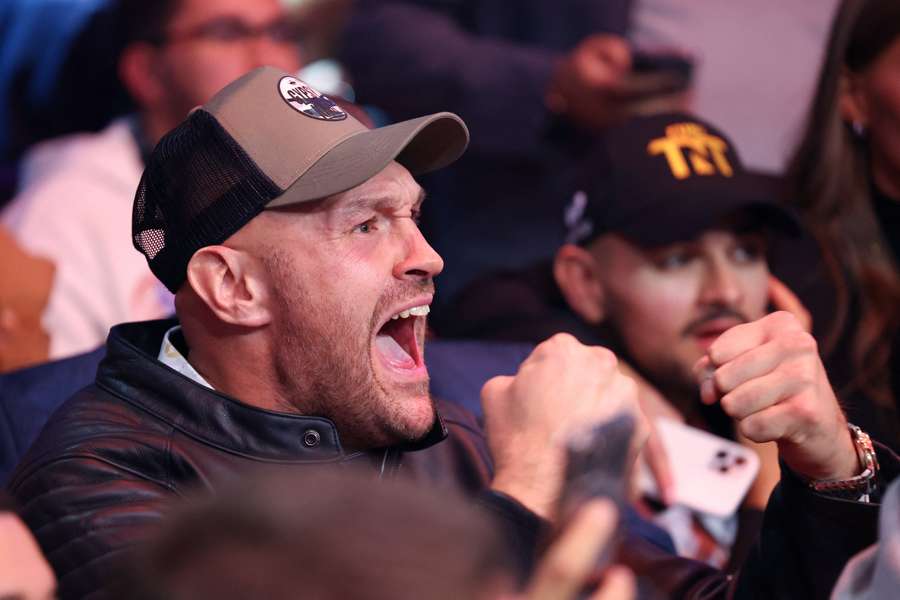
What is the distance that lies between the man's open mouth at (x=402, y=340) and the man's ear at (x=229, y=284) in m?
0.16

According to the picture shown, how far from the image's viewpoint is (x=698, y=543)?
6.91 ft

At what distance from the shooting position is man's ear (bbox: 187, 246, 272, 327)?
1519 mm

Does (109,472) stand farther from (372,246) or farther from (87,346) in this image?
(87,346)

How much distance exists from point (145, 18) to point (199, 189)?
1650 mm

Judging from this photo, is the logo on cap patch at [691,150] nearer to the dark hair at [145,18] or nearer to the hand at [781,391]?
the hand at [781,391]

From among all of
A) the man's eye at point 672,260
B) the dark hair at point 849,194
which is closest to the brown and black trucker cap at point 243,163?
the man's eye at point 672,260

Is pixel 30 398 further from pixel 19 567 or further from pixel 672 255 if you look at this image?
pixel 672 255

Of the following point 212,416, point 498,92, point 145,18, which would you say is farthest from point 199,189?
point 145,18

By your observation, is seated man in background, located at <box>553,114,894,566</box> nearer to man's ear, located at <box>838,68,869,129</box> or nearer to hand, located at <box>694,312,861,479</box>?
man's ear, located at <box>838,68,869,129</box>

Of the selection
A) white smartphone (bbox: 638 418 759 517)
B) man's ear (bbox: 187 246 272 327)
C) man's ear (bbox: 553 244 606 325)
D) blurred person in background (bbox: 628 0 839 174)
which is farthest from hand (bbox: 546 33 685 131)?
man's ear (bbox: 187 246 272 327)

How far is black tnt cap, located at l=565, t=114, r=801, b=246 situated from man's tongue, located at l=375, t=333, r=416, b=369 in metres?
0.80

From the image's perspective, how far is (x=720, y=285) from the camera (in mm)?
2242

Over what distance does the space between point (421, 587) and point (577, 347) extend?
70 cm

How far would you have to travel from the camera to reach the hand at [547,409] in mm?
1205
